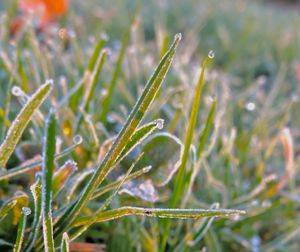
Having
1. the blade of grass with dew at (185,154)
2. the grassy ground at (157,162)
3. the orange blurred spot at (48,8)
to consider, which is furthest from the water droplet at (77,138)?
the orange blurred spot at (48,8)

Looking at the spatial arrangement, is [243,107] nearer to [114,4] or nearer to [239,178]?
[239,178]

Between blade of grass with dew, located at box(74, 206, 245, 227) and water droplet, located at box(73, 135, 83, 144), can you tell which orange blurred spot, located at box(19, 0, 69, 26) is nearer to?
water droplet, located at box(73, 135, 83, 144)

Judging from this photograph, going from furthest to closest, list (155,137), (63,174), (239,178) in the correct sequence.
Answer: (239,178) < (155,137) < (63,174)

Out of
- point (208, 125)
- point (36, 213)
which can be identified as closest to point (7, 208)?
point (36, 213)

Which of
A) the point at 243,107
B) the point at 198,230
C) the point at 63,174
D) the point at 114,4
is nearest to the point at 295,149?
the point at 243,107

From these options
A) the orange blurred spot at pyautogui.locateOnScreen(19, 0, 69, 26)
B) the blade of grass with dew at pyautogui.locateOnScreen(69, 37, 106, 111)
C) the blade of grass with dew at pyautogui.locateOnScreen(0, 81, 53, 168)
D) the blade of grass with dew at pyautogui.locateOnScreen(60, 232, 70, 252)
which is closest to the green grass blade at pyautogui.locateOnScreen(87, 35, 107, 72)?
the blade of grass with dew at pyautogui.locateOnScreen(69, 37, 106, 111)

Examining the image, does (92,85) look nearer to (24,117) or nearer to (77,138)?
(77,138)

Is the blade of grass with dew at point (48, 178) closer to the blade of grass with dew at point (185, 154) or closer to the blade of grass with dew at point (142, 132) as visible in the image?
the blade of grass with dew at point (142, 132)

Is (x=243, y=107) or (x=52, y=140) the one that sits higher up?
(x=243, y=107)
